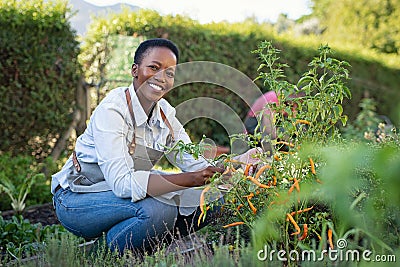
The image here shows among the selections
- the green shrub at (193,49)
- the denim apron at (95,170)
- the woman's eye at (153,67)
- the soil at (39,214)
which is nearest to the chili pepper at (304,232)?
the denim apron at (95,170)

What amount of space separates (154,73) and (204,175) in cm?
74

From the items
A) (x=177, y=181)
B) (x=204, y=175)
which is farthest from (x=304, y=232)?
(x=177, y=181)

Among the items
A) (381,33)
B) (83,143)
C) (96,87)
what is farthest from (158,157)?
(381,33)

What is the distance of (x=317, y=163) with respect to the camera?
2.29 m

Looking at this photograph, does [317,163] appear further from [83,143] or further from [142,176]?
[83,143]

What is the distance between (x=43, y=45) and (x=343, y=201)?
16.4 feet

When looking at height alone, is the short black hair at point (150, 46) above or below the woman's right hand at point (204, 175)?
above

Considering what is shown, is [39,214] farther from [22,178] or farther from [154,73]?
[154,73]

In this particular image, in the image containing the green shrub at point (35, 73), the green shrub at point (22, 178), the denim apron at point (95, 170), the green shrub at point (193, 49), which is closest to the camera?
the denim apron at point (95, 170)

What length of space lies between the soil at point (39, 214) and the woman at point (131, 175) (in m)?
1.63

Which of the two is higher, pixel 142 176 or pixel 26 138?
pixel 142 176

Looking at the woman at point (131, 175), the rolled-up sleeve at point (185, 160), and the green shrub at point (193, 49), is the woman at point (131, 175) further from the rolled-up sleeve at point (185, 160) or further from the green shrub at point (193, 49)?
the green shrub at point (193, 49)

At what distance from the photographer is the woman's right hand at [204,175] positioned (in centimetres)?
250

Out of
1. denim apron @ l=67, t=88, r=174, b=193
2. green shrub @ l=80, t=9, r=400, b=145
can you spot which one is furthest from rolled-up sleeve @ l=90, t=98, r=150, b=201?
green shrub @ l=80, t=9, r=400, b=145
